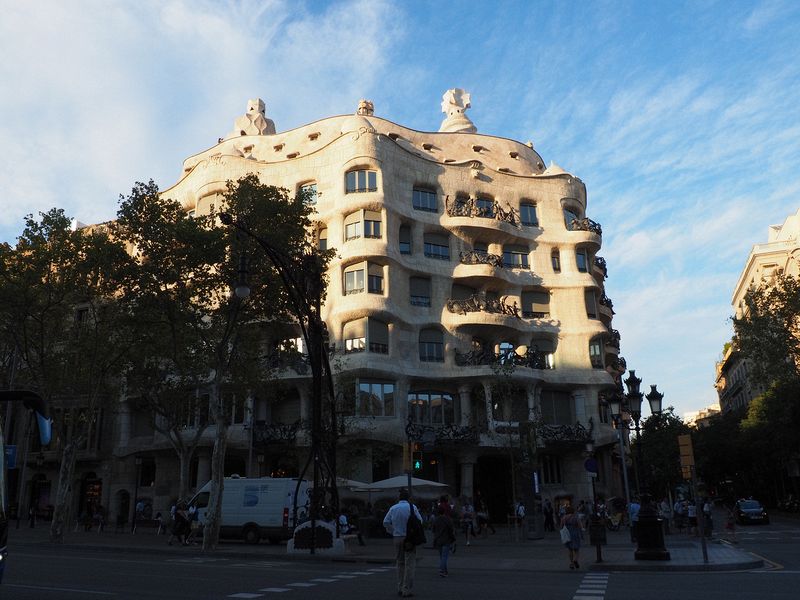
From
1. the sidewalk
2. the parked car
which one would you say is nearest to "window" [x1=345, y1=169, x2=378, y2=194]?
the sidewalk

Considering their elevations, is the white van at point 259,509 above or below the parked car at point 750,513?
above

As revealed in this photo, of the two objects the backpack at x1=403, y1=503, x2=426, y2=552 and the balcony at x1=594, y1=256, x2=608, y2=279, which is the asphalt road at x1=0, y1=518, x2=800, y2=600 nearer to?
the backpack at x1=403, y1=503, x2=426, y2=552

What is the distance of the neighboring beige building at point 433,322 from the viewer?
36562 mm

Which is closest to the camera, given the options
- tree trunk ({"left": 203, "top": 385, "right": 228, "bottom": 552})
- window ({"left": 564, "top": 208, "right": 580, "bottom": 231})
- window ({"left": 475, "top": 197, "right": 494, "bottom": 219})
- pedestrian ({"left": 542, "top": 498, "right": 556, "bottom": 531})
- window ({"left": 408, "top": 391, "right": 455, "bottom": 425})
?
tree trunk ({"left": 203, "top": 385, "right": 228, "bottom": 552})

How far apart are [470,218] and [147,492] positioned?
26219mm

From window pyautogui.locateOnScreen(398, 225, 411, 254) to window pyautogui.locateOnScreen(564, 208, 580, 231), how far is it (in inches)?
435

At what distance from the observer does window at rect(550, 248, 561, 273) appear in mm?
43625

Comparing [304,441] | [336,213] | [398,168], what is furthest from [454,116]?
[304,441]

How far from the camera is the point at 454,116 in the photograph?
52.2m

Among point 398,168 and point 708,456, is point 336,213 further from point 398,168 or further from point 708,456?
point 708,456

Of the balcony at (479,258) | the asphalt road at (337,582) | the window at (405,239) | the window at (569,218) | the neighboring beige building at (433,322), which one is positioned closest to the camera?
the asphalt road at (337,582)

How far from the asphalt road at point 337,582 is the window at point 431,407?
21.5 m

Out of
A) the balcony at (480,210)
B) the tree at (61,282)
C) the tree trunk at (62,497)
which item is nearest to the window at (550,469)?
the balcony at (480,210)

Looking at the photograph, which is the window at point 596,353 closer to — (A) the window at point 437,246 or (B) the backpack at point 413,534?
(A) the window at point 437,246
